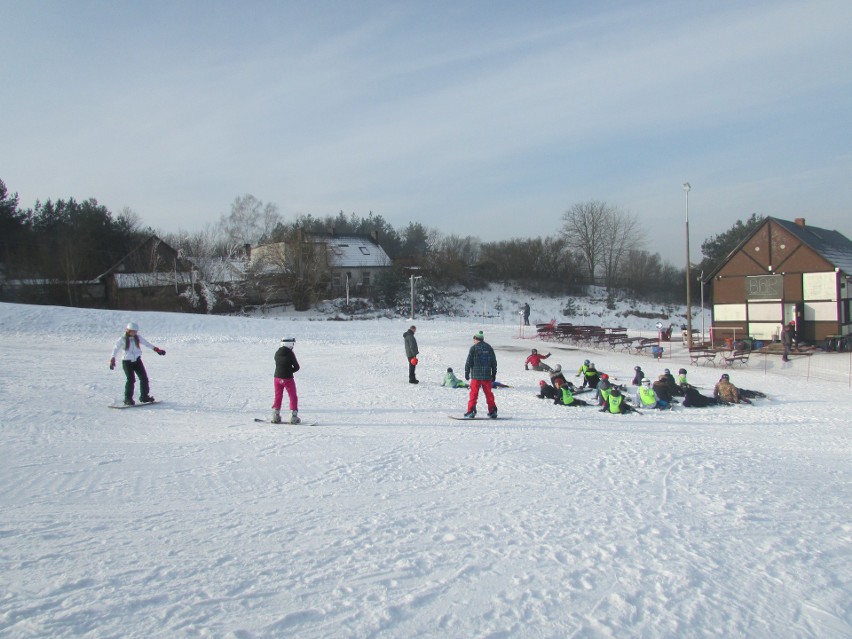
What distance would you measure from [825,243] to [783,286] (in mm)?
3617

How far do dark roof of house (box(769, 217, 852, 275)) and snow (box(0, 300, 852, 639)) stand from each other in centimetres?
1719

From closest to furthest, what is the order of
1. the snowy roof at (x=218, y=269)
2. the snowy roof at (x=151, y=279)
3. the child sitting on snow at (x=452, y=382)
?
the child sitting on snow at (x=452, y=382)
the snowy roof at (x=151, y=279)
the snowy roof at (x=218, y=269)

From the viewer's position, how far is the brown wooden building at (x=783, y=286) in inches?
990

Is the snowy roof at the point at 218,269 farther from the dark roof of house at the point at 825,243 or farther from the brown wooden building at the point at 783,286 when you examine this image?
the dark roof of house at the point at 825,243

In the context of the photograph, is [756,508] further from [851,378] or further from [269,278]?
[269,278]

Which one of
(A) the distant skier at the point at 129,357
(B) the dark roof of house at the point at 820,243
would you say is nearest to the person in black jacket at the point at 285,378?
(A) the distant skier at the point at 129,357

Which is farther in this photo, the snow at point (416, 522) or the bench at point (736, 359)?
the bench at point (736, 359)

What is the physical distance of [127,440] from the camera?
8500mm

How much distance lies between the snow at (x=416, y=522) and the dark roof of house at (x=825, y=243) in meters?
17.2

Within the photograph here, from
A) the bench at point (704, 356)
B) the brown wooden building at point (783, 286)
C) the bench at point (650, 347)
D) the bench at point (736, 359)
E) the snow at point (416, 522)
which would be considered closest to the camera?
the snow at point (416, 522)

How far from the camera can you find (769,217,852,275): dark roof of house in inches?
1011

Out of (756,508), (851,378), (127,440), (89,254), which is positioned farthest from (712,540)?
(89,254)

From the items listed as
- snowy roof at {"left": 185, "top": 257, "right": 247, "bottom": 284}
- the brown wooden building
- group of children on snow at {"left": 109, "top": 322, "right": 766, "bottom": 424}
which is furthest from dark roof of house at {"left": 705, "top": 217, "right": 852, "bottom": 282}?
snowy roof at {"left": 185, "top": 257, "right": 247, "bottom": 284}

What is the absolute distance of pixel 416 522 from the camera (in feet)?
17.2
